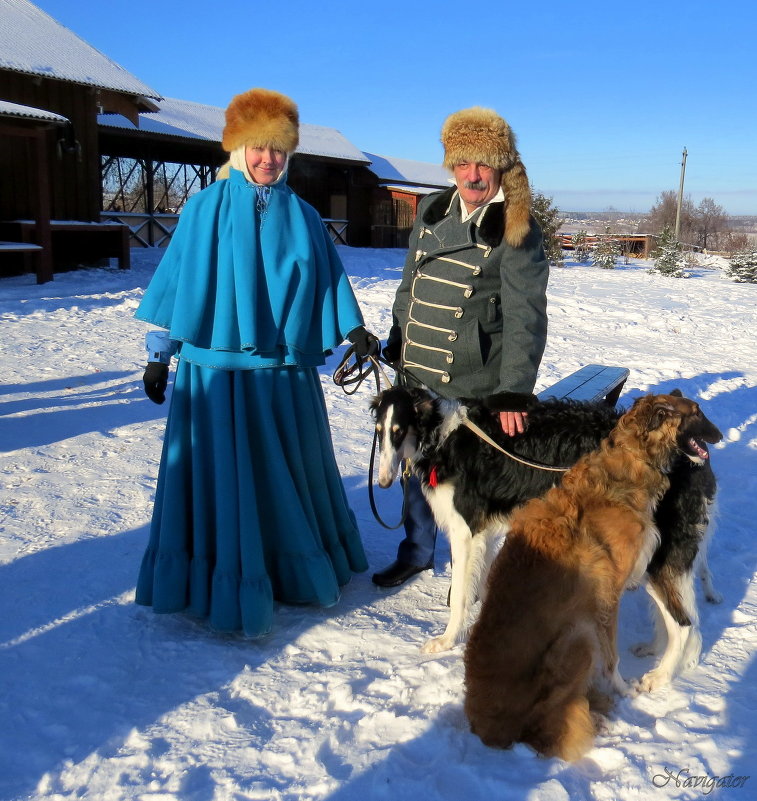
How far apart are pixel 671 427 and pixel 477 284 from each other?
118 cm

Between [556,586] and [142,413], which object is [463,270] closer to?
[556,586]

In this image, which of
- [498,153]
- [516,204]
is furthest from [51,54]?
[516,204]

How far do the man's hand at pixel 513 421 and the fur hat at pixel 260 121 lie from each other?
1.60m

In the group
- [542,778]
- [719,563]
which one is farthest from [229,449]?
[719,563]

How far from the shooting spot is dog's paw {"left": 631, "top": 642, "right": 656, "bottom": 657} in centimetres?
325

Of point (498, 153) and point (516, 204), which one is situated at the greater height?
point (498, 153)

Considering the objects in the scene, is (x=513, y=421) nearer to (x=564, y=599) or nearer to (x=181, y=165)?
(x=564, y=599)

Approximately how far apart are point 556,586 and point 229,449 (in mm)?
1610

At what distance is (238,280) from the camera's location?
3.19 m

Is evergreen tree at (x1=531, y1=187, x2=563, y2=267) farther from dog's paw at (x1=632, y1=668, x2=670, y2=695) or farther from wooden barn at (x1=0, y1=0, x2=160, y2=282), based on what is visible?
dog's paw at (x1=632, y1=668, x2=670, y2=695)

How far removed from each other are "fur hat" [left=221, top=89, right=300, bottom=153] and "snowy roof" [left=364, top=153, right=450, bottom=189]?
87.1 feet

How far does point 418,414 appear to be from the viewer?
335cm

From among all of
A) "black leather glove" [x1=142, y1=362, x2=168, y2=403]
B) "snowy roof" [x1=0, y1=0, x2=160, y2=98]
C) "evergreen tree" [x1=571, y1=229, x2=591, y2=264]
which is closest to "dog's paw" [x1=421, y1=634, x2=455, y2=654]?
"black leather glove" [x1=142, y1=362, x2=168, y2=403]

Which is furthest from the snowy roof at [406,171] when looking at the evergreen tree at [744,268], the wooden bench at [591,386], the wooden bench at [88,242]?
the wooden bench at [591,386]
